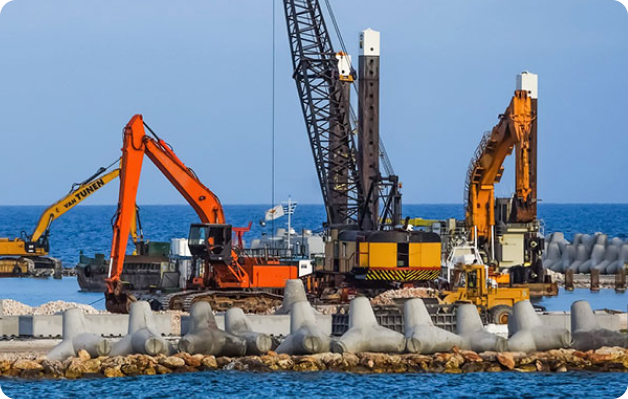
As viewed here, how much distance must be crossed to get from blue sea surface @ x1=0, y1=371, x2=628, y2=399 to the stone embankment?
224 millimetres

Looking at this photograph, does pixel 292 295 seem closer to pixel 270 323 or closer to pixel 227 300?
pixel 270 323

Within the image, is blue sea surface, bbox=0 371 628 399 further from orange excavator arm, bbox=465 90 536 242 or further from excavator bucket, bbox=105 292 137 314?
orange excavator arm, bbox=465 90 536 242

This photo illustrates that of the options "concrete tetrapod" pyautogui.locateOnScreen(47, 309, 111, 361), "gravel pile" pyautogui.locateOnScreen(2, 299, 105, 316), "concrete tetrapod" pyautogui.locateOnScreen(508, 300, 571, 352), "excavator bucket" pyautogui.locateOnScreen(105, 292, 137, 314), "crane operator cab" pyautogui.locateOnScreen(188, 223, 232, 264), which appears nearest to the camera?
"concrete tetrapod" pyautogui.locateOnScreen(47, 309, 111, 361)

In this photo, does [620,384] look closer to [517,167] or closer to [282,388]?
[282,388]

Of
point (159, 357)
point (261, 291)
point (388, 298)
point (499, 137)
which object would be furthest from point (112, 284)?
point (499, 137)

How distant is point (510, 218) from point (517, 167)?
426 centimetres

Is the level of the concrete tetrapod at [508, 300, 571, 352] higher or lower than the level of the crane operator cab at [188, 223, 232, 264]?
lower

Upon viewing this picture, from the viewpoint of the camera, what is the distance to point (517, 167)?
51031mm

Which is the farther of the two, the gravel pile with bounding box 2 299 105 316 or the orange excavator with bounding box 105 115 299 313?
the orange excavator with bounding box 105 115 299 313

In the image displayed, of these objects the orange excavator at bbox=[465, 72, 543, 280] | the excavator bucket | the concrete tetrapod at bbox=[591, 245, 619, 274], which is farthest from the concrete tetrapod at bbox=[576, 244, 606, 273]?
the excavator bucket

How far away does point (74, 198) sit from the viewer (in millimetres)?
64438

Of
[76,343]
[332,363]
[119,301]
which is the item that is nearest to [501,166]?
[119,301]

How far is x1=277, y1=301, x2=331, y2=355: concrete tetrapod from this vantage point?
3197 cm

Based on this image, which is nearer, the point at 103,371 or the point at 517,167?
the point at 103,371
